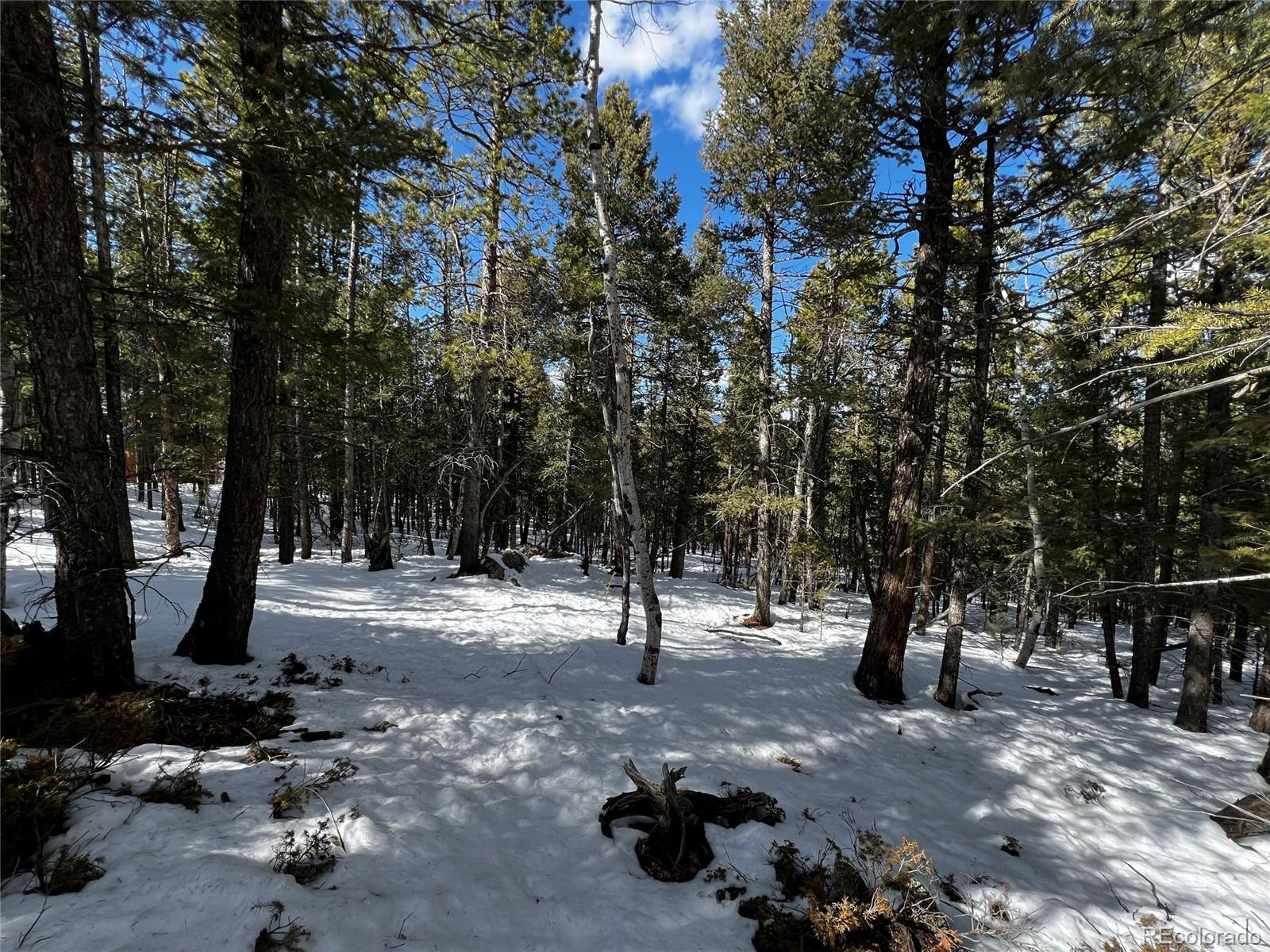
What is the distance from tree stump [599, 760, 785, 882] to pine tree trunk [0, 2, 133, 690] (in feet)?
16.4

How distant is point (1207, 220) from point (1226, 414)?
19.8 feet

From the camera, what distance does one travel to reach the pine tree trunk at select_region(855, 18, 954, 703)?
7336 millimetres

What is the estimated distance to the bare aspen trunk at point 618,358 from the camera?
21.6 ft

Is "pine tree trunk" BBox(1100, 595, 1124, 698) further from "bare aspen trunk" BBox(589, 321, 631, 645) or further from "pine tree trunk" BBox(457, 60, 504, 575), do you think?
"pine tree trunk" BBox(457, 60, 504, 575)

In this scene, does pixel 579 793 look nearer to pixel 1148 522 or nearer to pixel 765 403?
pixel 765 403

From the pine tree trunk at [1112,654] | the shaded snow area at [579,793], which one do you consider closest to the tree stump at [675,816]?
the shaded snow area at [579,793]

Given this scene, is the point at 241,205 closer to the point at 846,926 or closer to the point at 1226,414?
the point at 846,926

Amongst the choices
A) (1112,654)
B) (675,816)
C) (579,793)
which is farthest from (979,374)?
(1112,654)

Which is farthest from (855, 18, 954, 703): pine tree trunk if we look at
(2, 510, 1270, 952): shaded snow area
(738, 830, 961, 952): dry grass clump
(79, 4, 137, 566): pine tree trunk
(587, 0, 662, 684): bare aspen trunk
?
(79, 4, 137, 566): pine tree trunk

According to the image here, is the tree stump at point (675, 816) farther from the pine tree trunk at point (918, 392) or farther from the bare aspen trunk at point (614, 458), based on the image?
the pine tree trunk at point (918, 392)

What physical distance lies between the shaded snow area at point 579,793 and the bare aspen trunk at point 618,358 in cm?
97

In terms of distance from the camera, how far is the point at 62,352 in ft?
14.5

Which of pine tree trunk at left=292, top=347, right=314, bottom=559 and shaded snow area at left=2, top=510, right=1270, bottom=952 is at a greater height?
pine tree trunk at left=292, top=347, right=314, bottom=559

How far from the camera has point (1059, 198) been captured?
7.09 metres
